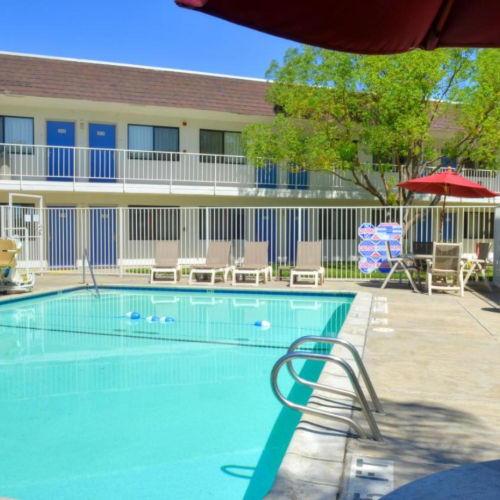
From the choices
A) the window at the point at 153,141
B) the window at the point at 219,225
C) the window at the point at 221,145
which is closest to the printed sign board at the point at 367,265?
the window at the point at 219,225

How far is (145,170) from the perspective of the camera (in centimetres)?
2027

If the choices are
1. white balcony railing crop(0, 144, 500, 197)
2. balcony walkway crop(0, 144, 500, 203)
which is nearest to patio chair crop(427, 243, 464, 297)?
balcony walkway crop(0, 144, 500, 203)

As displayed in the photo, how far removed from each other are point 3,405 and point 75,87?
15.3m

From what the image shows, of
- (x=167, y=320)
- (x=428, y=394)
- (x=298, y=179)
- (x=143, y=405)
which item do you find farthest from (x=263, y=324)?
(x=298, y=179)

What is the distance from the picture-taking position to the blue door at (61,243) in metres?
19.0

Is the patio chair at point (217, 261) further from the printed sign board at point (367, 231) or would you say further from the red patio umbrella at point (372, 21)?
the red patio umbrella at point (372, 21)

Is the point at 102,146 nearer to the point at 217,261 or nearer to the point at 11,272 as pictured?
the point at 217,261

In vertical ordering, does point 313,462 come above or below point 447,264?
below

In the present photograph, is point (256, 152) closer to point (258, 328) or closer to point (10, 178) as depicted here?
point (10, 178)

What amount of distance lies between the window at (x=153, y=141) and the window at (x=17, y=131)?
136 inches

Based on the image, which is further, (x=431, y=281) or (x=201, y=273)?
(x=201, y=273)

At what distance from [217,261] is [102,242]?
6.04m

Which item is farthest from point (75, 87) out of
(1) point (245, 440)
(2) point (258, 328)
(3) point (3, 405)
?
(1) point (245, 440)

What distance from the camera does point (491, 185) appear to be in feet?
79.3
